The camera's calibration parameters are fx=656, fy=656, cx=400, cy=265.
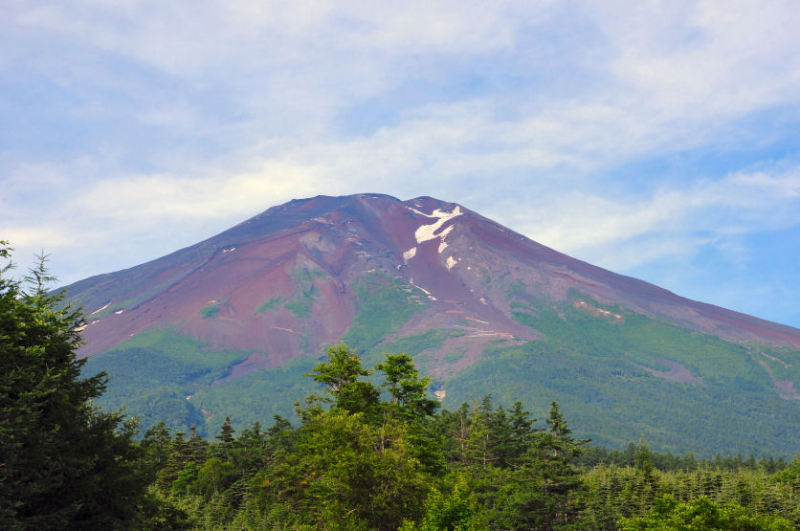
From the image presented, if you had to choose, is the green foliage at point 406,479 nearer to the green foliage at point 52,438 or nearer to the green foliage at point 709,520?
the green foliage at point 709,520

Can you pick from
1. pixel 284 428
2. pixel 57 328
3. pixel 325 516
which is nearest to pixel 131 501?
pixel 57 328

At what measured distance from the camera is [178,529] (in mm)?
25625

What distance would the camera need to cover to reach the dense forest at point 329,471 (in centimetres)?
1989

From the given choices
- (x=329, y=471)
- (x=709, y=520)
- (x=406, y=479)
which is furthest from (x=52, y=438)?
(x=709, y=520)

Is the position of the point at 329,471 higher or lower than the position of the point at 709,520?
higher

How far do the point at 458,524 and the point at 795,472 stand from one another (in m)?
68.6

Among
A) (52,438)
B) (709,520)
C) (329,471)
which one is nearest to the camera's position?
(52,438)

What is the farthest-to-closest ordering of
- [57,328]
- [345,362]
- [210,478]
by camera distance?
[210,478] < [345,362] < [57,328]

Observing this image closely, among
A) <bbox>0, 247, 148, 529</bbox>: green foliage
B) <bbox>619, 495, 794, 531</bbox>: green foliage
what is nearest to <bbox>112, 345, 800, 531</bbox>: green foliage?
<bbox>619, 495, 794, 531</bbox>: green foliage

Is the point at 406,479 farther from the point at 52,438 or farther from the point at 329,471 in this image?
the point at 52,438

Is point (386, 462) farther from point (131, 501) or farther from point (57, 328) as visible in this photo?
point (57, 328)

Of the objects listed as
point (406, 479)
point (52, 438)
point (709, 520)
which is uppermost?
point (52, 438)

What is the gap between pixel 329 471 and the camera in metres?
28.2

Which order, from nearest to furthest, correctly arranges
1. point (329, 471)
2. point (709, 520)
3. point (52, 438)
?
point (52, 438), point (329, 471), point (709, 520)
